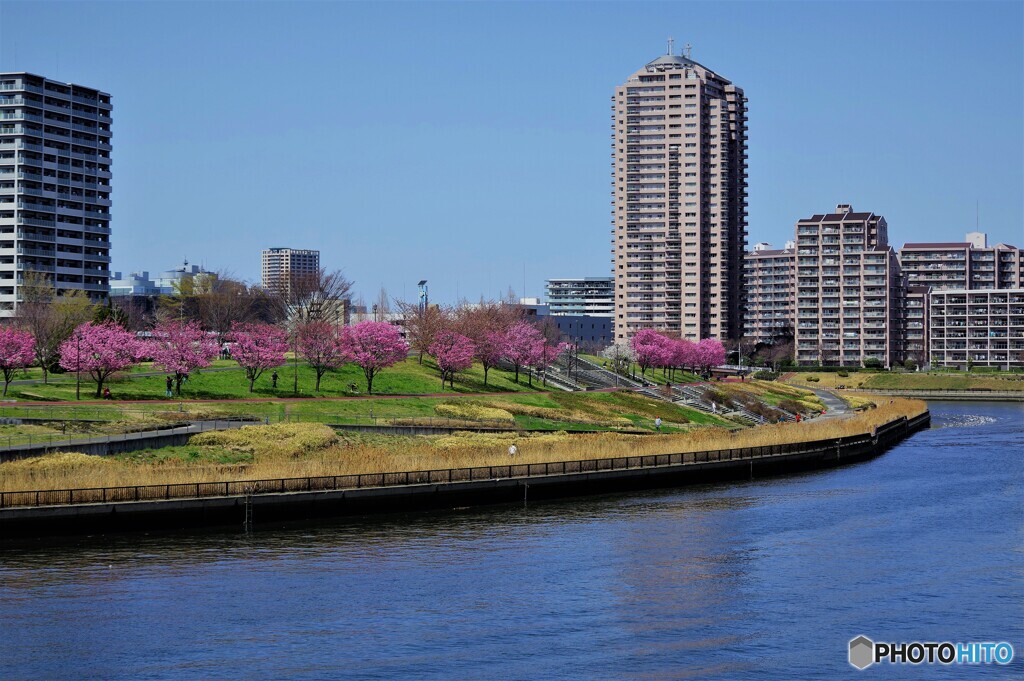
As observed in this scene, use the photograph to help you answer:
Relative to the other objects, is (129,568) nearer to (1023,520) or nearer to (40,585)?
(40,585)

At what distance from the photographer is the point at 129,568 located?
48.5 m

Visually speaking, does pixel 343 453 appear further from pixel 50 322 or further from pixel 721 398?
pixel 721 398

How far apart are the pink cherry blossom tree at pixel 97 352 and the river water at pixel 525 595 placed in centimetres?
4303

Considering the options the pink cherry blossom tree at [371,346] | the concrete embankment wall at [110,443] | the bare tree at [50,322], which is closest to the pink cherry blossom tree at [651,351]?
the pink cherry blossom tree at [371,346]

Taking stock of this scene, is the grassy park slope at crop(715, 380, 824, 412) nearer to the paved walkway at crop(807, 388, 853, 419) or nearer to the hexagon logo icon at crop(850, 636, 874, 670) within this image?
the paved walkway at crop(807, 388, 853, 419)

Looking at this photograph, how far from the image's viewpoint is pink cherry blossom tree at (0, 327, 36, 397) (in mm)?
91875

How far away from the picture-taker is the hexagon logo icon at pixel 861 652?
36553mm

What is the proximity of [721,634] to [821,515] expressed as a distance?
26761 mm

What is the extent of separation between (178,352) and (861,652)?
74232mm

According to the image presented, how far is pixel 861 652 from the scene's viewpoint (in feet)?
122

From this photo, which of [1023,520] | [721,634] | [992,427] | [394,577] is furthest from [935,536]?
[992,427]

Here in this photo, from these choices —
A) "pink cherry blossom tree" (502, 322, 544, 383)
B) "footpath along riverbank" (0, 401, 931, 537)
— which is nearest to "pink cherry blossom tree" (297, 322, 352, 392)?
"pink cherry blossom tree" (502, 322, 544, 383)

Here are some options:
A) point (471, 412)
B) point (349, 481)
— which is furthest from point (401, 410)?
point (349, 481)

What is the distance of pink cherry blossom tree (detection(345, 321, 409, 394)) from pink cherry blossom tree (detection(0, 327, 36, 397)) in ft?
95.3
